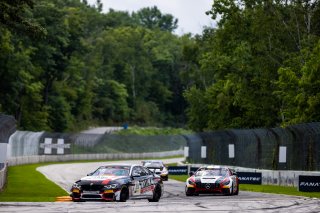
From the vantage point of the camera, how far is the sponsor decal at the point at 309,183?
33531 mm

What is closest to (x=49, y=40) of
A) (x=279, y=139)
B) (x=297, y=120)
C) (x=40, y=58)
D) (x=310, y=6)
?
(x=40, y=58)

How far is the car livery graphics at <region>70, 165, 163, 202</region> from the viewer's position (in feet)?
81.7

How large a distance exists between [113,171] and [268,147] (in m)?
19.1

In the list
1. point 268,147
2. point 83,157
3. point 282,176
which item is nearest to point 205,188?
point 282,176

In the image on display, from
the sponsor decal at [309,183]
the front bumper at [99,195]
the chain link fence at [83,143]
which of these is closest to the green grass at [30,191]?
the front bumper at [99,195]

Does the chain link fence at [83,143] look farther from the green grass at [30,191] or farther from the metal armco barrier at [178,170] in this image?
the green grass at [30,191]

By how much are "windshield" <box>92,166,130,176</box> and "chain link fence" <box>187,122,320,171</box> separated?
1132 cm

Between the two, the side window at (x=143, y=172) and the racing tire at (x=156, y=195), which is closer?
the side window at (x=143, y=172)

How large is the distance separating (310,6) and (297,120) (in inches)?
482

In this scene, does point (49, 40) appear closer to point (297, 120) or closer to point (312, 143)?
point (297, 120)

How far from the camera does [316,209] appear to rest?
22.1 metres

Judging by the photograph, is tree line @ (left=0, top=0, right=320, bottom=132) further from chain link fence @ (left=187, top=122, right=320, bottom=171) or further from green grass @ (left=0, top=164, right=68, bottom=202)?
green grass @ (left=0, top=164, right=68, bottom=202)

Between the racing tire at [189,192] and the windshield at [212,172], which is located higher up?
the windshield at [212,172]

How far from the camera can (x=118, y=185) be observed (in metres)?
25.1
